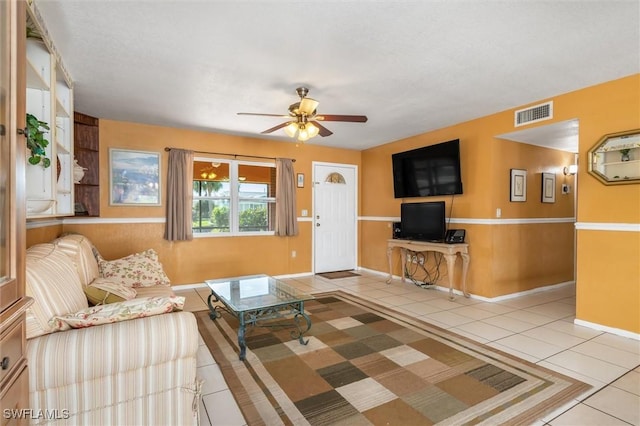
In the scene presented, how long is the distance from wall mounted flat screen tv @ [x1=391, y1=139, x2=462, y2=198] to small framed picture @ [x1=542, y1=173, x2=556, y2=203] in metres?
1.35

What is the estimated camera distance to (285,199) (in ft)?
17.5

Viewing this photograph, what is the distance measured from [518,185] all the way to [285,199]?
344cm

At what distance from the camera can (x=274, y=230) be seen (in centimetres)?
544

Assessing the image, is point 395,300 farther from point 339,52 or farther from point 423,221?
point 339,52

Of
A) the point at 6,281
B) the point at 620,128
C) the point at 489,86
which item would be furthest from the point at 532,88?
the point at 6,281

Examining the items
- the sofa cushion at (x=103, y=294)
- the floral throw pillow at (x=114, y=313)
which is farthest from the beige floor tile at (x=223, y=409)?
the sofa cushion at (x=103, y=294)

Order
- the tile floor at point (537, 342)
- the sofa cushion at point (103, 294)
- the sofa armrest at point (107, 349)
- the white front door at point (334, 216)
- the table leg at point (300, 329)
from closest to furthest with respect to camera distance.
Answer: the sofa armrest at point (107, 349), the tile floor at point (537, 342), the sofa cushion at point (103, 294), the table leg at point (300, 329), the white front door at point (334, 216)

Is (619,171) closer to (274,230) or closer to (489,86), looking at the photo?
(489,86)

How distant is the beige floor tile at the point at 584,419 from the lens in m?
1.75

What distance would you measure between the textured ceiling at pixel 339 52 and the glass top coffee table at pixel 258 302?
6.65ft

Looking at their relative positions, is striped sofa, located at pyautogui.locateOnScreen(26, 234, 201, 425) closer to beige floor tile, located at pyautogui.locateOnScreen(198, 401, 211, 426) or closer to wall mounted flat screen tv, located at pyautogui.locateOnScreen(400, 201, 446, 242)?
beige floor tile, located at pyautogui.locateOnScreen(198, 401, 211, 426)

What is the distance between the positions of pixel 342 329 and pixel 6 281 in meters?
2.61

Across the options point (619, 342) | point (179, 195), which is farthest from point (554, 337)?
point (179, 195)

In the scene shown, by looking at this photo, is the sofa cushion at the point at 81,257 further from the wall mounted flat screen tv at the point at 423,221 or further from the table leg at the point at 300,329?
the wall mounted flat screen tv at the point at 423,221
